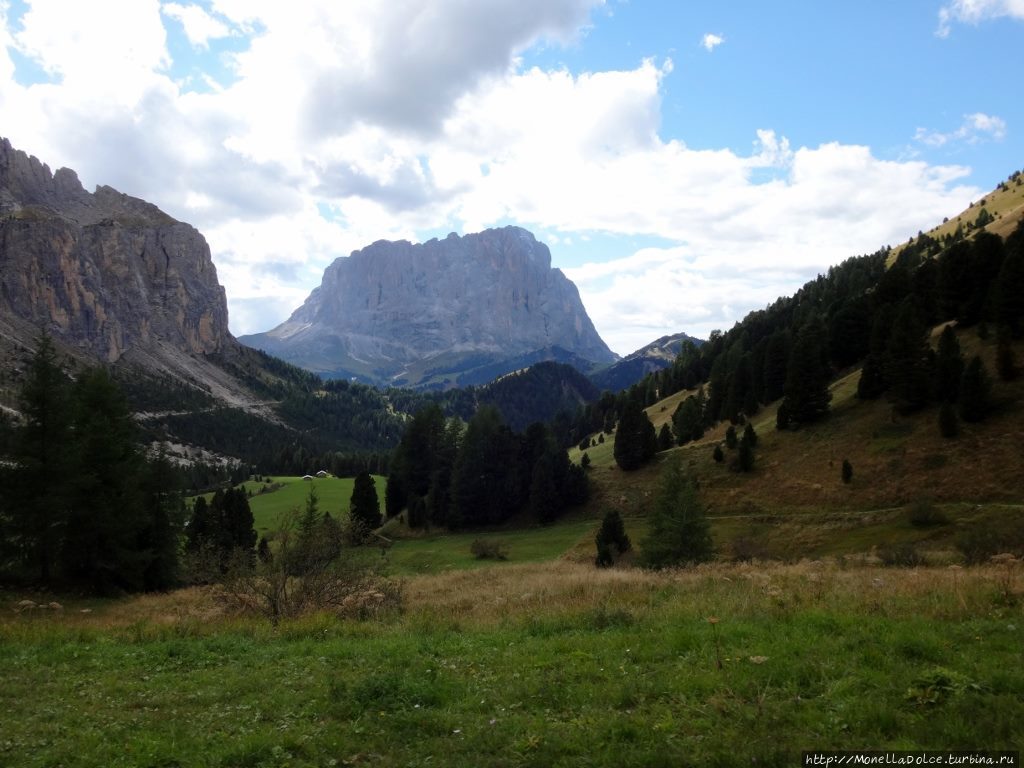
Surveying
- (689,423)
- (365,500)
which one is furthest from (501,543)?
(689,423)

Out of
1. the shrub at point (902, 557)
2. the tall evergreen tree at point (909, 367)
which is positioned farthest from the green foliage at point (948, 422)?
the shrub at point (902, 557)

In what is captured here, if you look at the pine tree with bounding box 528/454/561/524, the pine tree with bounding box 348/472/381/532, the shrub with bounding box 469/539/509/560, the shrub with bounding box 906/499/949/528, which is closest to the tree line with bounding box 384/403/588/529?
the pine tree with bounding box 528/454/561/524

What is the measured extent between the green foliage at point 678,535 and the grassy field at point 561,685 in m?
17.5

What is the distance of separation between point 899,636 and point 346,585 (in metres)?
15.2

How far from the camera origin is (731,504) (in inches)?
2002

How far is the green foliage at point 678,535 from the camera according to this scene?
31.1 m

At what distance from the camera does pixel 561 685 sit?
859 centimetres

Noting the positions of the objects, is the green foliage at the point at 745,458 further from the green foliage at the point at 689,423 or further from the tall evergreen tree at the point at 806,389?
the green foliage at the point at 689,423

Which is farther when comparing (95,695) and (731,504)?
(731,504)

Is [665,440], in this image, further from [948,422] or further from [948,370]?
[948,422]

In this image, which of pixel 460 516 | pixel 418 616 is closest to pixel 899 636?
pixel 418 616

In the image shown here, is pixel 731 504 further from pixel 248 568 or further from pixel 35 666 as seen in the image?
pixel 35 666

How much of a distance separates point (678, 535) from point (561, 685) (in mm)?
24553

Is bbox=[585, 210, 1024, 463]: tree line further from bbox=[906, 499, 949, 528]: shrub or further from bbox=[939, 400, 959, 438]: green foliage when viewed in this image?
bbox=[906, 499, 949, 528]: shrub
